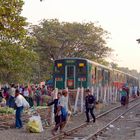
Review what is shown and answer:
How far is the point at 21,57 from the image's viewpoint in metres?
31.5

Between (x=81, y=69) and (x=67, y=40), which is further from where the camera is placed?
(x=67, y=40)

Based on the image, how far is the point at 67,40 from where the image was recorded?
5872cm

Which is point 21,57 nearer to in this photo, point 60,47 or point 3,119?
point 3,119

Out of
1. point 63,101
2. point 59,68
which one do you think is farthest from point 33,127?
point 59,68

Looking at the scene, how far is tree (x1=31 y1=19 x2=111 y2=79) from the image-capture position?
57812 mm

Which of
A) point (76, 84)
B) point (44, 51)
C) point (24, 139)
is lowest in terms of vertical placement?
point (24, 139)

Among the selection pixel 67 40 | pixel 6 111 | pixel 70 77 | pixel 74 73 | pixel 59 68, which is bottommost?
pixel 6 111

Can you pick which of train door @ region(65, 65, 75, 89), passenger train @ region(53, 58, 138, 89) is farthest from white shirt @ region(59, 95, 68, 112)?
train door @ region(65, 65, 75, 89)

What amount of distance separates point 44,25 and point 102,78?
24.3m

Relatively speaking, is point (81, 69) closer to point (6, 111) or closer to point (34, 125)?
point (6, 111)

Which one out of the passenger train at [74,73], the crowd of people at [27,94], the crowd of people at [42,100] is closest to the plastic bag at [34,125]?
the crowd of people at [42,100]

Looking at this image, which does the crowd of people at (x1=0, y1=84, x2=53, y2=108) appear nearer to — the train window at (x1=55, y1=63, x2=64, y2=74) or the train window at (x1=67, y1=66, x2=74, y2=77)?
the train window at (x1=55, y1=63, x2=64, y2=74)

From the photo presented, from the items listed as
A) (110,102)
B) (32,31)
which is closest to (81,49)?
(32,31)

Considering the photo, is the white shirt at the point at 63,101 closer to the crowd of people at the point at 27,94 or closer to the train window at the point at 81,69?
the crowd of people at the point at 27,94
